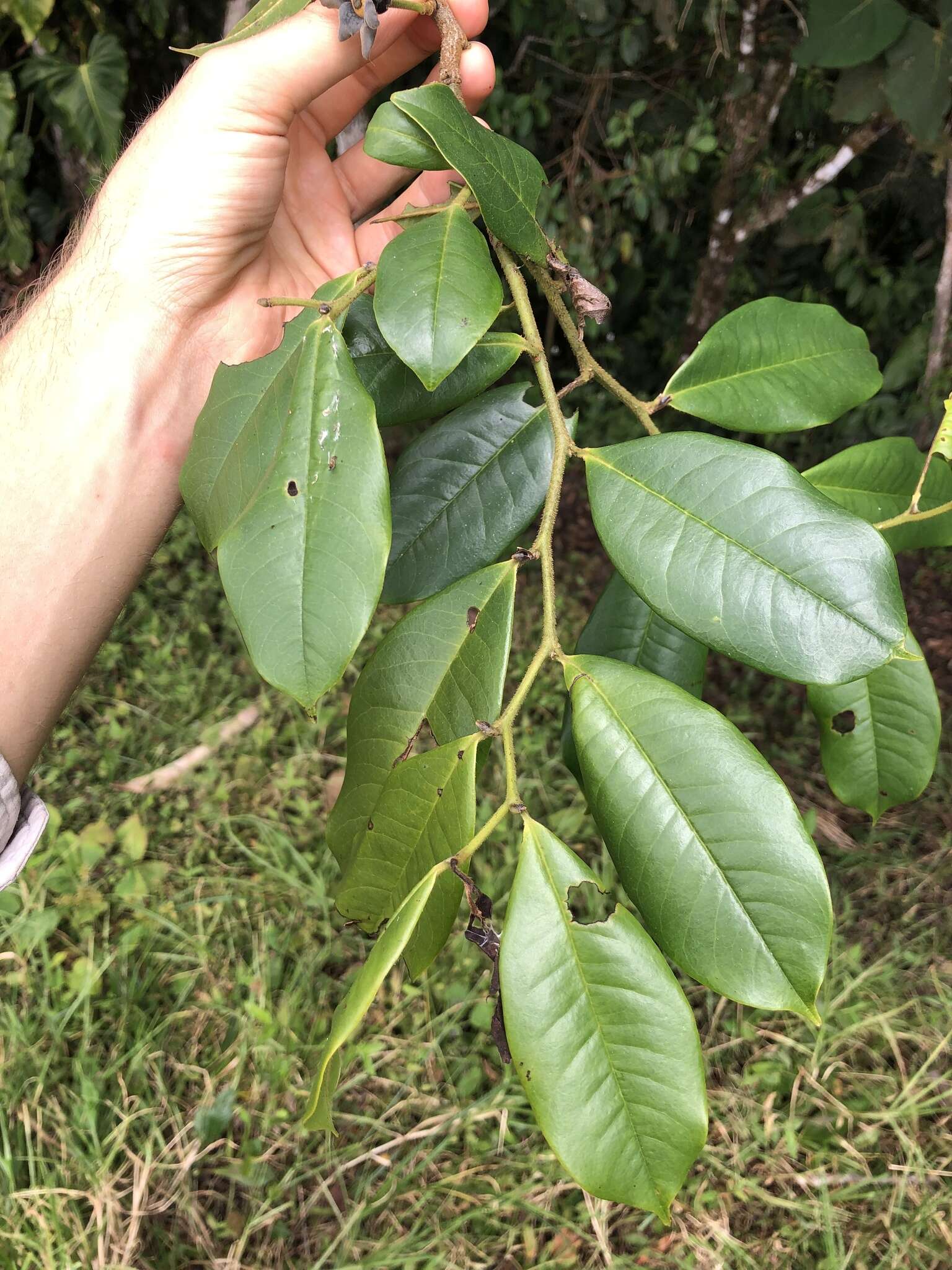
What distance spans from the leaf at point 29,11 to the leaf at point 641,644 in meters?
1.92

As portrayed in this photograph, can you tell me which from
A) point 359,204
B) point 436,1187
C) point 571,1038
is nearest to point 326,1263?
point 436,1187

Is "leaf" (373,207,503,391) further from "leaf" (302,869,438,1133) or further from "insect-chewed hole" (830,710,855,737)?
"insect-chewed hole" (830,710,855,737)

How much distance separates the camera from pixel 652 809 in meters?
0.56

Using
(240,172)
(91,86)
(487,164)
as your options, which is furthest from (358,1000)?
(91,86)

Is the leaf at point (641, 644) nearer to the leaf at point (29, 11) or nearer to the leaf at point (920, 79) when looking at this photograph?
the leaf at point (920, 79)

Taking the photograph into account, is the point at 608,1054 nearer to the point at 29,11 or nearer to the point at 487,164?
the point at 487,164

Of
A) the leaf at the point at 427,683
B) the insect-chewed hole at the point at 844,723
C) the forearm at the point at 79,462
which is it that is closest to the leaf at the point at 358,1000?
the leaf at the point at 427,683

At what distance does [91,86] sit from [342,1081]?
7.34ft

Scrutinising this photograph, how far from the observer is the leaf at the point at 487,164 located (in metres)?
0.58

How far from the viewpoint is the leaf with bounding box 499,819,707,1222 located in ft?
1.63

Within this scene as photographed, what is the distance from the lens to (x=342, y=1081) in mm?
1703

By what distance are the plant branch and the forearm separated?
45 cm

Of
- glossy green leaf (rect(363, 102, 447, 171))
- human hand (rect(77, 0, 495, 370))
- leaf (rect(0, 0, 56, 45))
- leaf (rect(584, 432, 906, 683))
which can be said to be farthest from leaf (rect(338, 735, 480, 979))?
leaf (rect(0, 0, 56, 45))

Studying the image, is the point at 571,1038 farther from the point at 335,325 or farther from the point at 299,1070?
the point at 299,1070
